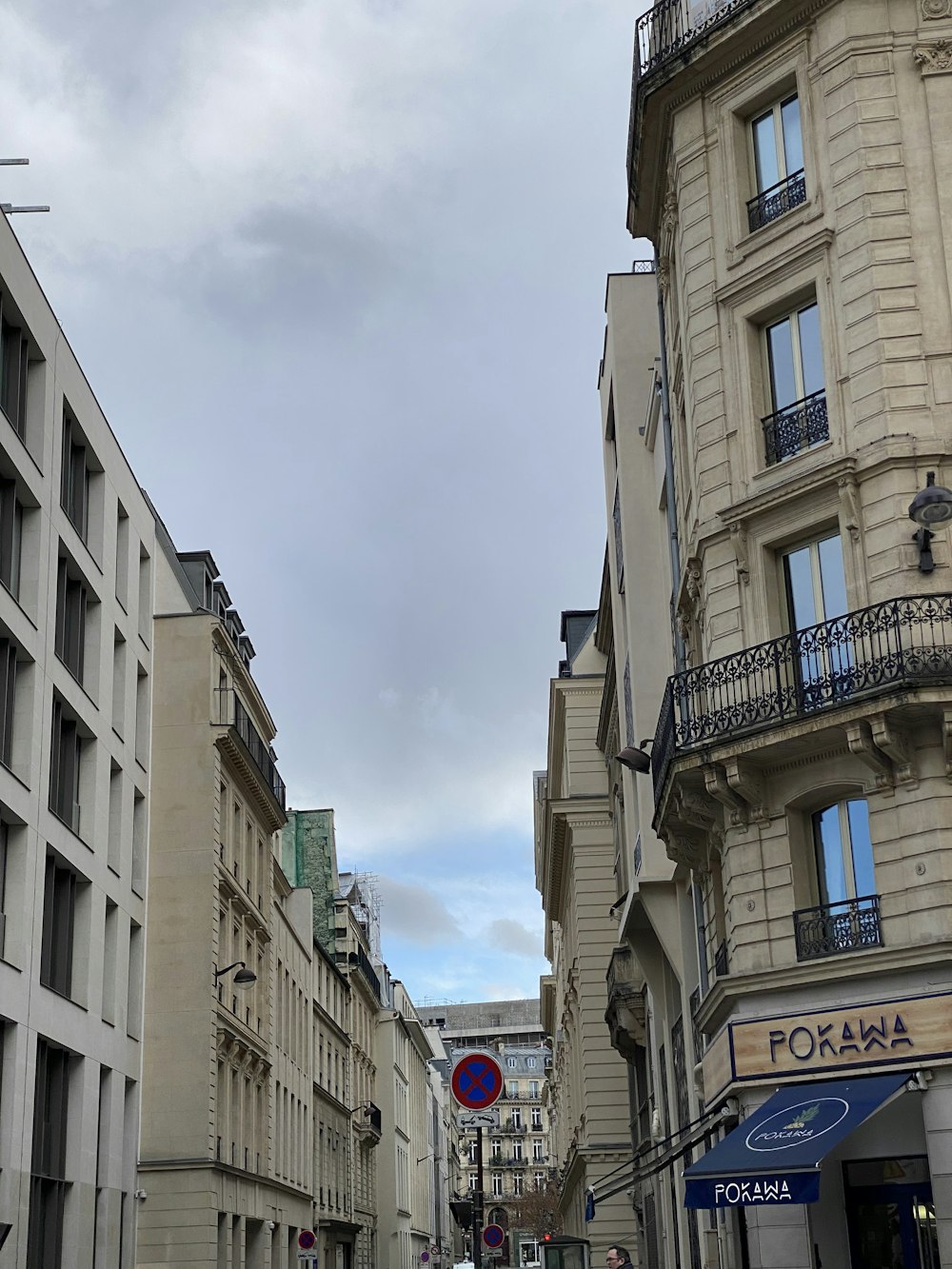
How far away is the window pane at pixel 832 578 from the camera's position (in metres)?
20.3

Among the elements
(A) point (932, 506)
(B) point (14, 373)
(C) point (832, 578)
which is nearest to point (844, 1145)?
(C) point (832, 578)

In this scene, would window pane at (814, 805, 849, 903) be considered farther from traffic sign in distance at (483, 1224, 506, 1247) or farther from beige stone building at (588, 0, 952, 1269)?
traffic sign in distance at (483, 1224, 506, 1247)

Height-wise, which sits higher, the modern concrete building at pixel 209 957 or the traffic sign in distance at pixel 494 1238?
the modern concrete building at pixel 209 957

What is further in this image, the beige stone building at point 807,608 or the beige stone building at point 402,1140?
the beige stone building at point 402,1140

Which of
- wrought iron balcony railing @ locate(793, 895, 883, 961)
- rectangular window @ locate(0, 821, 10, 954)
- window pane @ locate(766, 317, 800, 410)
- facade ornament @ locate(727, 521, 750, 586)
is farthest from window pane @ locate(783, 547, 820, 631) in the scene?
rectangular window @ locate(0, 821, 10, 954)

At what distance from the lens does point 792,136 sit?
22.7 metres

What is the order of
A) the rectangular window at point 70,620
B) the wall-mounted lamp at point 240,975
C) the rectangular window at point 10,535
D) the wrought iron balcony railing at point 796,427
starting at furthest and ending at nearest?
the wall-mounted lamp at point 240,975
the rectangular window at point 70,620
the rectangular window at point 10,535
the wrought iron balcony railing at point 796,427

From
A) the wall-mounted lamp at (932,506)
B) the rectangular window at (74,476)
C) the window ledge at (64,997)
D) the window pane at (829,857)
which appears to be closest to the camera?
the wall-mounted lamp at (932,506)

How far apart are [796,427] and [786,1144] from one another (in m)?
9.15

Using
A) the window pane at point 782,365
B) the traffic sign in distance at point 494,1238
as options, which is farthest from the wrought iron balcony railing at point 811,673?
the traffic sign in distance at point 494,1238

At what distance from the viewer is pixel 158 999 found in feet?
132

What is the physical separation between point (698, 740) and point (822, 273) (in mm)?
6396

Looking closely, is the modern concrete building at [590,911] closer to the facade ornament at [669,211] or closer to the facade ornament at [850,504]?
the facade ornament at [669,211]

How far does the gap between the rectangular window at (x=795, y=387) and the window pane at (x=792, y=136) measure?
2.14 meters
